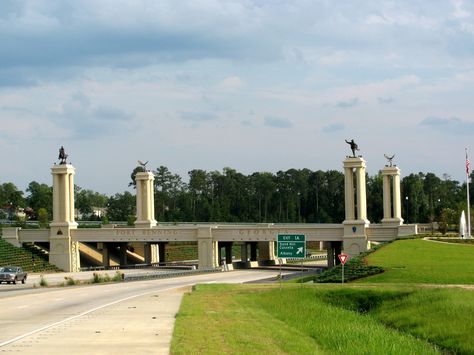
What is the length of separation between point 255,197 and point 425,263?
454 ft

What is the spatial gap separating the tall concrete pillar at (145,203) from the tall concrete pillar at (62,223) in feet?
32.3

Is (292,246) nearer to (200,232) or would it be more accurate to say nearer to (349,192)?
(349,192)

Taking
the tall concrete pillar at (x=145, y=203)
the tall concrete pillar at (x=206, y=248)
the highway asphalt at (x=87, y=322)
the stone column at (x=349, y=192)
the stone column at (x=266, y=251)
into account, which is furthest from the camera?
the stone column at (x=266, y=251)

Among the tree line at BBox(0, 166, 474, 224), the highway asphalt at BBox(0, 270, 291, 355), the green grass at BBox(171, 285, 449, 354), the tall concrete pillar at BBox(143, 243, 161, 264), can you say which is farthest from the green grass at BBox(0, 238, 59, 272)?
the tree line at BBox(0, 166, 474, 224)

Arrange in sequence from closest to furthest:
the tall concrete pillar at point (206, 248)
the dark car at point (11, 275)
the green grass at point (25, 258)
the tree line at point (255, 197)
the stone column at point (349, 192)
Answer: the dark car at point (11, 275)
the stone column at point (349, 192)
the green grass at point (25, 258)
the tall concrete pillar at point (206, 248)
the tree line at point (255, 197)

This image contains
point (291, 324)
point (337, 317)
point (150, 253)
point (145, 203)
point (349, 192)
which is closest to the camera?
point (291, 324)

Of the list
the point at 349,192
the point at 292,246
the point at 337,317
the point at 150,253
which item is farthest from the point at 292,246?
the point at 150,253

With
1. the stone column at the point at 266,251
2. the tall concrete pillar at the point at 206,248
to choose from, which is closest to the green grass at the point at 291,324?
the tall concrete pillar at the point at 206,248

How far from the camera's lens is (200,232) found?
298 feet

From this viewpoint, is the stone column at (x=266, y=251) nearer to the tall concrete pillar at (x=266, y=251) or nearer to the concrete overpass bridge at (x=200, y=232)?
the tall concrete pillar at (x=266, y=251)

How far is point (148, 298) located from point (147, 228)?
53.8 metres

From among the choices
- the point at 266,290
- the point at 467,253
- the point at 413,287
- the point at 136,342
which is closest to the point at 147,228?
the point at 467,253

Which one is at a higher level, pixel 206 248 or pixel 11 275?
pixel 206 248

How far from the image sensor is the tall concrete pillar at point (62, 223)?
9344cm
